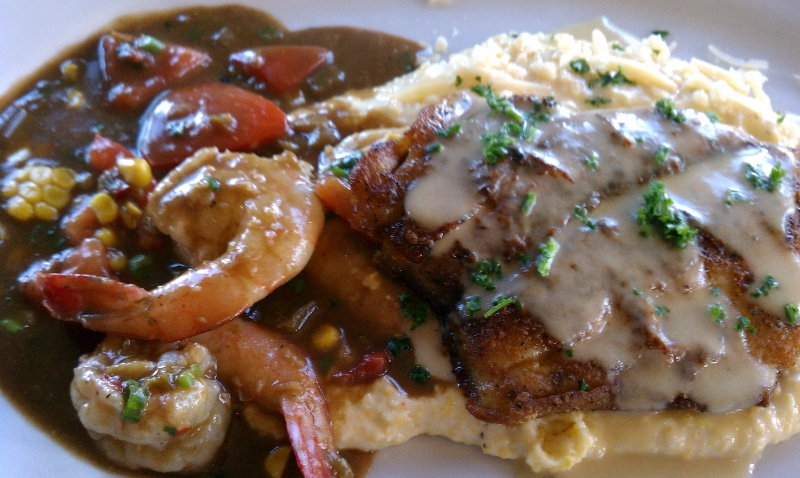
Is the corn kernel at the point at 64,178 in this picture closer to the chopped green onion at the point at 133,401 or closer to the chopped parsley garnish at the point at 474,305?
the chopped green onion at the point at 133,401

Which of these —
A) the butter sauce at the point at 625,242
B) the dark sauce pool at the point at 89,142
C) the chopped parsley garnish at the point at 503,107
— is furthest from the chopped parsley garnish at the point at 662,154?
the dark sauce pool at the point at 89,142

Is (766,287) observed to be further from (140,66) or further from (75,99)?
(75,99)

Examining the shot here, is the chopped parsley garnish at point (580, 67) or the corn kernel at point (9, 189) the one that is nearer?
the corn kernel at point (9, 189)

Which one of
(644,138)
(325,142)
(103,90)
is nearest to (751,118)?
(644,138)

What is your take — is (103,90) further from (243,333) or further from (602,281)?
(602,281)

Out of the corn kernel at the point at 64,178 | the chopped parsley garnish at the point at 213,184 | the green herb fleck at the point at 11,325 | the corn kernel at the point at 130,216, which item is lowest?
the green herb fleck at the point at 11,325

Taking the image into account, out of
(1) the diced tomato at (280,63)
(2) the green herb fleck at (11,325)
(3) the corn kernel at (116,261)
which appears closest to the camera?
(2) the green herb fleck at (11,325)

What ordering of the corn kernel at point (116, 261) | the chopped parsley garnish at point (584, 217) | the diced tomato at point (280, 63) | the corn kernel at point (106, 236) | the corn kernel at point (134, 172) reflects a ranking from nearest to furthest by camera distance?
the chopped parsley garnish at point (584, 217) < the corn kernel at point (116, 261) < the corn kernel at point (106, 236) < the corn kernel at point (134, 172) < the diced tomato at point (280, 63)
